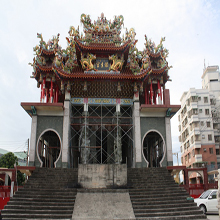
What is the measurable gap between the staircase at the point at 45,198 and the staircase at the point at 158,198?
3387mm

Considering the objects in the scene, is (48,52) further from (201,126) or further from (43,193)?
(201,126)

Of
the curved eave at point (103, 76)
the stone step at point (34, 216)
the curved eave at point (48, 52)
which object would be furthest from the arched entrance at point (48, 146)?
the stone step at point (34, 216)

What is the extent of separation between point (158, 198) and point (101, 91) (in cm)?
1044

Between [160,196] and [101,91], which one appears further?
[101,91]

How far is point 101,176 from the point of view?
14.5 metres

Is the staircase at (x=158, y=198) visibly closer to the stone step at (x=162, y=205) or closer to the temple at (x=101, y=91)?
the stone step at (x=162, y=205)

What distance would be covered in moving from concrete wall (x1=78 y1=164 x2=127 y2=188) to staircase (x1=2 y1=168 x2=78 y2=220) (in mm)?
801

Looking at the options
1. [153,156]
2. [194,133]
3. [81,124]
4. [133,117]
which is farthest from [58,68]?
[194,133]

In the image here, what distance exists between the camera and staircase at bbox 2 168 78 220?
11.9m

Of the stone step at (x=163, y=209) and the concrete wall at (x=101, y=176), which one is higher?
the concrete wall at (x=101, y=176)

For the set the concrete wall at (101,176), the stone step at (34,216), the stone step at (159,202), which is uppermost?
the concrete wall at (101,176)

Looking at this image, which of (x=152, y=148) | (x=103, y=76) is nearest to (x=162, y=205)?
(x=103, y=76)

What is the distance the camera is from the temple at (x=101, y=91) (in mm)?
19438

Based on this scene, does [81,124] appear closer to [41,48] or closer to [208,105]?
[41,48]
